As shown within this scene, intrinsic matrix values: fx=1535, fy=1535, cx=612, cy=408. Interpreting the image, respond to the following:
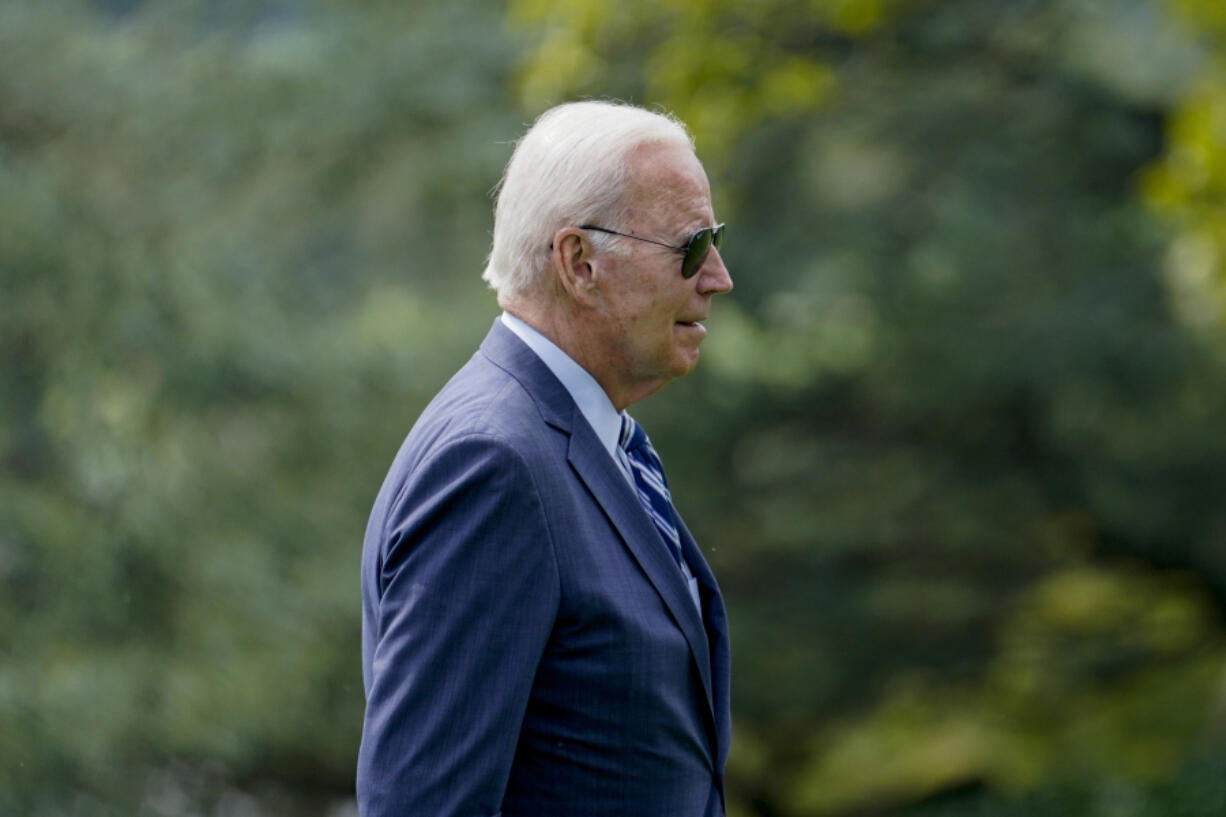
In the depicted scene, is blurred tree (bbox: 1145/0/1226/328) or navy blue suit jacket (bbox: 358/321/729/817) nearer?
navy blue suit jacket (bbox: 358/321/729/817)

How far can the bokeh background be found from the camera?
616 centimetres

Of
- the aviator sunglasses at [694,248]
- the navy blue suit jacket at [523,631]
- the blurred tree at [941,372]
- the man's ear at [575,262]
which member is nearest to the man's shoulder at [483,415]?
the navy blue suit jacket at [523,631]

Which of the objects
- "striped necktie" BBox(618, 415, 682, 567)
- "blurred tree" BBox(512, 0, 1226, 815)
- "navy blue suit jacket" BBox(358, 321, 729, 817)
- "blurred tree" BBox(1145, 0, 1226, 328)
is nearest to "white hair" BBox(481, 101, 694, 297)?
"navy blue suit jacket" BBox(358, 321, 729, 817)

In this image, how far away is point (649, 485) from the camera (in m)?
1.81

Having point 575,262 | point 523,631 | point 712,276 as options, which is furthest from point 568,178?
point 523,631

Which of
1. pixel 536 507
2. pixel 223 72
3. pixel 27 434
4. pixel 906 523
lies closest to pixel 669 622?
pixel 536 507

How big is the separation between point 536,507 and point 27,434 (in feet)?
16.9

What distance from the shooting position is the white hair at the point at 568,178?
65.3 inches

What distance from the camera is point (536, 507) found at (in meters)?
1.49

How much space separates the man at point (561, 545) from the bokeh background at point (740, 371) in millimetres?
4494

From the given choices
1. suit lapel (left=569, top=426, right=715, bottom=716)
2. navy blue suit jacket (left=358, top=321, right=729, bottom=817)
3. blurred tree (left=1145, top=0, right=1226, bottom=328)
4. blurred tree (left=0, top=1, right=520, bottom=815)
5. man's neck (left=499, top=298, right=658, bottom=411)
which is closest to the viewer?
navy blue suit jacket (left=358, top=321, right=729, bottom=817)

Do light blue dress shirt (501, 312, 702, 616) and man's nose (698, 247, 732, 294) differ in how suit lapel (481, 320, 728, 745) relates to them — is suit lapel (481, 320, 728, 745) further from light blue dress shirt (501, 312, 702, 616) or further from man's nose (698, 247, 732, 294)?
man's nose (698, 247, 732, 294)

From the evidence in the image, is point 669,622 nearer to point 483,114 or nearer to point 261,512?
point 261,512

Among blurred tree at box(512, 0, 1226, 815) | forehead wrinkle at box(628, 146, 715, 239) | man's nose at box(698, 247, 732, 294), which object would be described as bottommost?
blurred tree at box(512, 0, 1226, 815)
